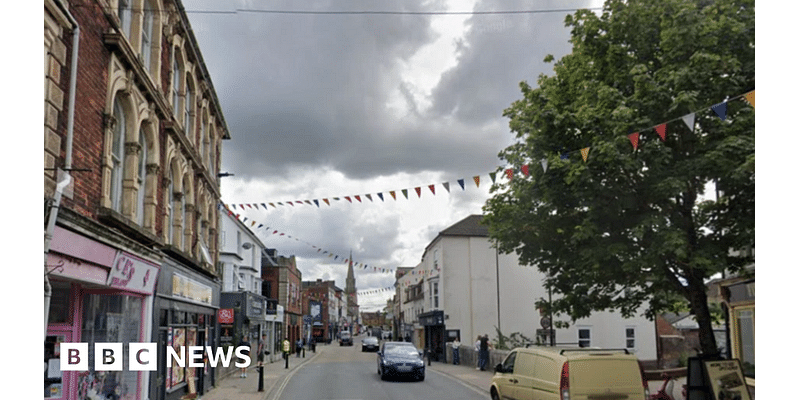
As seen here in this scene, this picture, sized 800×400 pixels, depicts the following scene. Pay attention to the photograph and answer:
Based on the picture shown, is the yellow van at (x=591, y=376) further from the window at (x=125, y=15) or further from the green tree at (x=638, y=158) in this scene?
the window at (x=125, y=15)

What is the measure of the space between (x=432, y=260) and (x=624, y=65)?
34047 millimetres

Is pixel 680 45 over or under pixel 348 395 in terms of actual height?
over

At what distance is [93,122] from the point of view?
37.8 ft

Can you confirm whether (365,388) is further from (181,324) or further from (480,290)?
(480,290)

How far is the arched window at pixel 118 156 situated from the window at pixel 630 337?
36058mm

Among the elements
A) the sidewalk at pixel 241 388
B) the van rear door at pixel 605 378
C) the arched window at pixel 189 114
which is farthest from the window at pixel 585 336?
the van rear door at pixel 605 378

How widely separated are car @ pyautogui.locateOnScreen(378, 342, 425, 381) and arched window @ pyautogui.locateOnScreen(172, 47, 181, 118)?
40.2ft

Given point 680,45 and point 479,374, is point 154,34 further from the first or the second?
point 479,374

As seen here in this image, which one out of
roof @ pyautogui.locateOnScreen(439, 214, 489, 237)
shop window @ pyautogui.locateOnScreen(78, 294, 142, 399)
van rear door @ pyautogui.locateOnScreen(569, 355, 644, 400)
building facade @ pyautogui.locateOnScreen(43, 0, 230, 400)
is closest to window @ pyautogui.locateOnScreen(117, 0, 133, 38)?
building facade @ pyautogui.locateOnScreen(43, 0, 230, 400)

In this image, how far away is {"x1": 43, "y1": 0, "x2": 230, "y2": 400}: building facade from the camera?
9969 mm

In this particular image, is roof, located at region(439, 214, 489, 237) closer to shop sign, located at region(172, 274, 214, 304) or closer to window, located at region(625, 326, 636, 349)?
window, located at region(625, 326, 636, 349)

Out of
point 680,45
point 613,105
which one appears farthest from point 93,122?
point 680,45

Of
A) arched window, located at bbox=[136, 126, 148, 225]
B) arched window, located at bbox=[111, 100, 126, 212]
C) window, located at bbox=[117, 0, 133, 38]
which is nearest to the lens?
arched window, located at bbox=[111, 100, 126, 212]

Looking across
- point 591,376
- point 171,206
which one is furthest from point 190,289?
point 591,376
